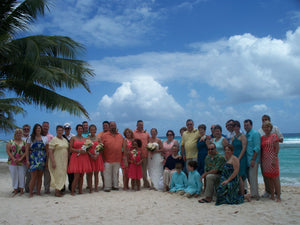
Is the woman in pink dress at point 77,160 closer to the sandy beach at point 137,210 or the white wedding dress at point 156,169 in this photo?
the sandy beach at point 137,210

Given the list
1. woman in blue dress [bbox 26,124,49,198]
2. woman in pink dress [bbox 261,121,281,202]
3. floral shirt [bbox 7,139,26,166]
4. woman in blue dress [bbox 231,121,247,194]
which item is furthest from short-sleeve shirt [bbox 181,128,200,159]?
floral shirt [bbox 7,139,26,166]

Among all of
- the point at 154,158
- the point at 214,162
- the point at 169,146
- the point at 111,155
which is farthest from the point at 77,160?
the point at 214,162

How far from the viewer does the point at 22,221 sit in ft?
15.3

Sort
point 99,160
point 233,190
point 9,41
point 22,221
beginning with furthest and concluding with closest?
point 9,41 < point 99,160 < point 233,190 < point 22,221

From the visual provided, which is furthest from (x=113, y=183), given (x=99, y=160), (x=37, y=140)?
(x=37, y=140)

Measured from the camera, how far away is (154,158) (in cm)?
769

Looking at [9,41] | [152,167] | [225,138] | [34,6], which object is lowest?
[152,167]

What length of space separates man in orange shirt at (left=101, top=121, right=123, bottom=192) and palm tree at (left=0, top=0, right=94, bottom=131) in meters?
3.43

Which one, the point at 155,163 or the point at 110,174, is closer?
the point at 110,174

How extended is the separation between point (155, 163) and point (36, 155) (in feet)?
10.2

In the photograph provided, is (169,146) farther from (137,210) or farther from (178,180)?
(137,210)

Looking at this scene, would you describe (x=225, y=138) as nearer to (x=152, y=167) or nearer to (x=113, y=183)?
(x=152, y=167)

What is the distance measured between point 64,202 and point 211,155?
11.3ft

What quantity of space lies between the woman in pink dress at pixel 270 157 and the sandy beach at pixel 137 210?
0.38 metres
